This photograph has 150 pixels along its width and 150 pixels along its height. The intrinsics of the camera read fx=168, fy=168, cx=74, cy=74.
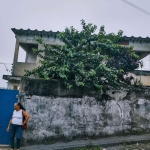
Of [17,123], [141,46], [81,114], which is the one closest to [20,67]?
[81,114]

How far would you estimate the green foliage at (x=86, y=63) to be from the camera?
19.0ft

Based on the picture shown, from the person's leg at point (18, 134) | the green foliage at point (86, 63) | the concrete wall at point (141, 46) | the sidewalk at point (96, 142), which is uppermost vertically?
the concrete wall at point (141, 46)

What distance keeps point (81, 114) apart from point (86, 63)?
192 centimetres

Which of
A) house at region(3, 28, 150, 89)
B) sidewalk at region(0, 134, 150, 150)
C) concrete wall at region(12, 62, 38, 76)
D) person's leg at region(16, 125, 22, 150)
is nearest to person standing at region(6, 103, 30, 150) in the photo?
person's leg at region(16, 125, 22, 150)

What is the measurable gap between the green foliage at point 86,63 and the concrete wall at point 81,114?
1.46 feet

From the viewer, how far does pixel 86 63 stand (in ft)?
21.1

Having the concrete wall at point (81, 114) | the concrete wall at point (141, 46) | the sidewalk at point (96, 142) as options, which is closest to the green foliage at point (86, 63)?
the concrete wall at point (81, 114)

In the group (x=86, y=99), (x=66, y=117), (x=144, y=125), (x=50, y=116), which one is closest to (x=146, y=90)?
(x=144, y=125)

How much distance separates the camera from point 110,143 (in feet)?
17.8

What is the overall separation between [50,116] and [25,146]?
1.16 meters

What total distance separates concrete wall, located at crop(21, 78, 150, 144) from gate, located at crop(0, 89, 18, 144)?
1.29ft

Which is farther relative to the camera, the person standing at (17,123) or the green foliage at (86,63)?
the green foliage at (86,63)

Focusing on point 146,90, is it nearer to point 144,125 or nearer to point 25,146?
point 144,125

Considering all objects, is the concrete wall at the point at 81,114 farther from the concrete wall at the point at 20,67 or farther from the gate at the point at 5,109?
the concrete wall at the point at 20,67
